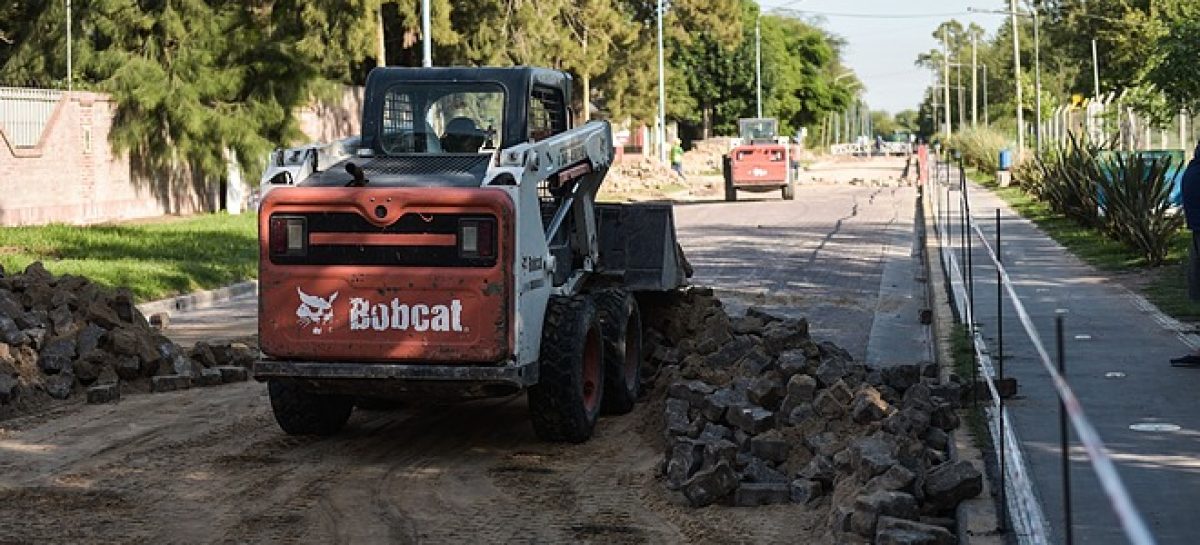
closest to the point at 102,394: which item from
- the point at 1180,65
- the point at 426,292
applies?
the point at 426,292

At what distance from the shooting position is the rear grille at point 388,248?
390 inches

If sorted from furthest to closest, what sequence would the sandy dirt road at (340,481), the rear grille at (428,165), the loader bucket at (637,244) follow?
the loader bucket at (637,244) → the rear grille at (428,165) → the sandy dirt road at (340,481)

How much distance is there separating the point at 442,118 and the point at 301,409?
2.19 m

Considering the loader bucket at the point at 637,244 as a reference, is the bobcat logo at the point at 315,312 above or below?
below

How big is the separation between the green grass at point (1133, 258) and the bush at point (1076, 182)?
9.8 inches

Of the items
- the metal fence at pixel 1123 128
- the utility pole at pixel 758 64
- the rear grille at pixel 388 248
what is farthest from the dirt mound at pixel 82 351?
the utility pole at pixel 758 64

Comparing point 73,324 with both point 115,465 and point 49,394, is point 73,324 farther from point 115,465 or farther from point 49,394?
point 115,465

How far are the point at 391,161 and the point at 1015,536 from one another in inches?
210

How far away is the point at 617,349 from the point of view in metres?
11.5

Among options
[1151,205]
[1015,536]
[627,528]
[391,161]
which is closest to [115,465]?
[391,161]

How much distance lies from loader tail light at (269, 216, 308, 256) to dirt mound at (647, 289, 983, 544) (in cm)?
244

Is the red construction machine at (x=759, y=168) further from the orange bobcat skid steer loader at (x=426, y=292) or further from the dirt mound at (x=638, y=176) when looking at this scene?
the orange bobcat skid steer loader at (x=426, y=292)

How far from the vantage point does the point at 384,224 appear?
1001cm

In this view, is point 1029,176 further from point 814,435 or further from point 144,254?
point 814,435
